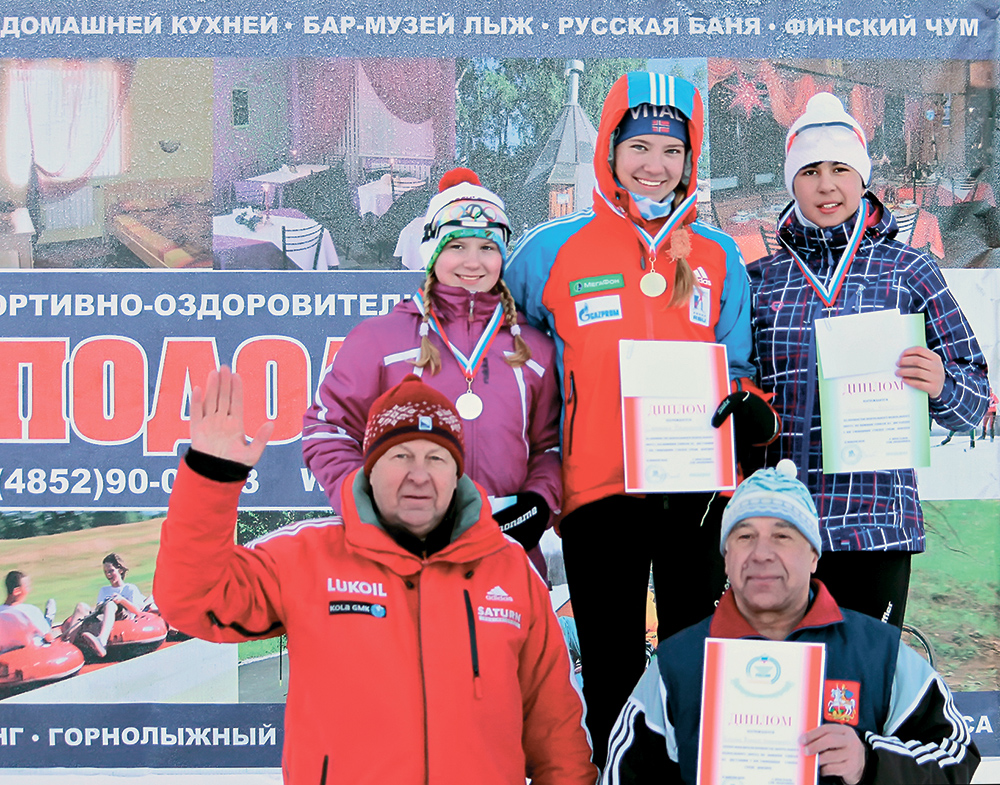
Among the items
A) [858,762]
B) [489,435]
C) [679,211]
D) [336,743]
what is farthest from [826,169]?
[336,743]

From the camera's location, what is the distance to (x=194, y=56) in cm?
394

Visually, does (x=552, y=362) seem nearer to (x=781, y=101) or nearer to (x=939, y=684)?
(x=939, y=684)

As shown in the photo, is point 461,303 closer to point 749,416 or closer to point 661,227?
point 661,227

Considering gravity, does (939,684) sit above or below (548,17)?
below

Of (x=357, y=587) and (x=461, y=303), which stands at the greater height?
(x=461, y=303)

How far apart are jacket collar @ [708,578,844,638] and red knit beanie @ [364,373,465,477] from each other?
0.64m

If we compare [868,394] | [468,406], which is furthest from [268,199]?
[868,394]

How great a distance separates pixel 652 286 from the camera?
2.41 meters

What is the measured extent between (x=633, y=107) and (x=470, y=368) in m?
0.76

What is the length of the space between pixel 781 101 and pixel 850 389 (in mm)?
1980

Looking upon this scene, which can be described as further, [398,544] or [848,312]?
[848,312]

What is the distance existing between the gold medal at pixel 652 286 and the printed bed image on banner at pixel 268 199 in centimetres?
163

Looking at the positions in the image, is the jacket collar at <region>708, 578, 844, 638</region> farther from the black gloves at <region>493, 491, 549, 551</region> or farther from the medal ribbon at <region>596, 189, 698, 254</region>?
the medal ribbon at <region>596, 189, 698, 254</region>

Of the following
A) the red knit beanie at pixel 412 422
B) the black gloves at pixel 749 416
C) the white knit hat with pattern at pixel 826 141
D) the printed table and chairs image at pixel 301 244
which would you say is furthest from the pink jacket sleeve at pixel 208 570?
the printed table and chairs image at pixel 301 244
